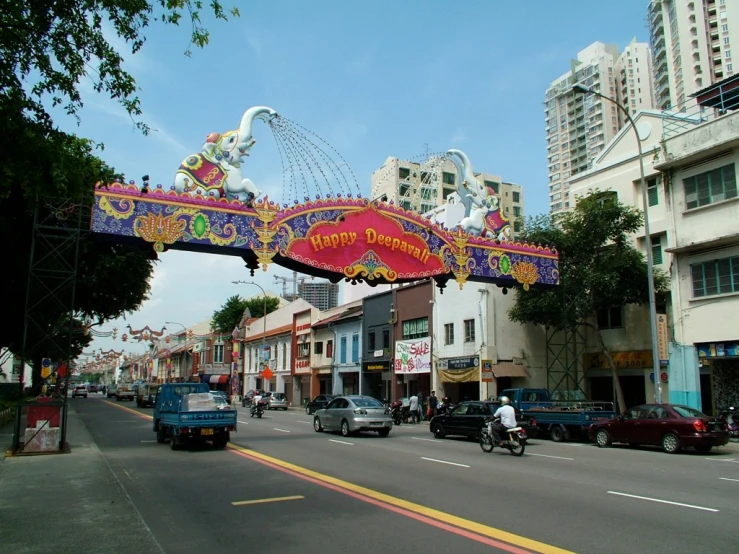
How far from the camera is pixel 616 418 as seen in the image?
20.0 metres

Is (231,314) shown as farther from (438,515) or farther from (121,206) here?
(438,515)

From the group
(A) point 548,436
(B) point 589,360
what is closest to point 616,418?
(A) point 548,436

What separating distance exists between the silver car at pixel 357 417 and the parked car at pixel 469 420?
193 cm

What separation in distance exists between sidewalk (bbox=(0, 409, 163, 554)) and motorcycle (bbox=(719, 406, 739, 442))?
65.3 ft

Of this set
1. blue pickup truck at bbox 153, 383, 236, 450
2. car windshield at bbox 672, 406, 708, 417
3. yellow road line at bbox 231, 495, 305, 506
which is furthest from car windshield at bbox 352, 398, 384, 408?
yellow road line at bbox 231, 495, 305, 506

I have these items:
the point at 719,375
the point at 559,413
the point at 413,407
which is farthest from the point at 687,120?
the point at 413,407

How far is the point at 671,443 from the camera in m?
18.1

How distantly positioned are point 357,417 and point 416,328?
17.7m

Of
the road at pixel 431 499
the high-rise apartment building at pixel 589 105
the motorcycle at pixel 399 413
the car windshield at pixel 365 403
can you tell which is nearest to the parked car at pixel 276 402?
the motorcycle at pixel 399 413

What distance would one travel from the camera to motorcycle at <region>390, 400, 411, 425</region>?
32094 mm

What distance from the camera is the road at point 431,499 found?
738cm

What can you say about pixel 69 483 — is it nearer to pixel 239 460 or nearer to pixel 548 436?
pixel 239 460

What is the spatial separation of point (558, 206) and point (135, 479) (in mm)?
136202

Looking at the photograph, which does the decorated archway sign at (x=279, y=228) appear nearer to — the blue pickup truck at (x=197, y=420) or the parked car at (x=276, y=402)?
the blue pickup truck at (x=197, y=420)
